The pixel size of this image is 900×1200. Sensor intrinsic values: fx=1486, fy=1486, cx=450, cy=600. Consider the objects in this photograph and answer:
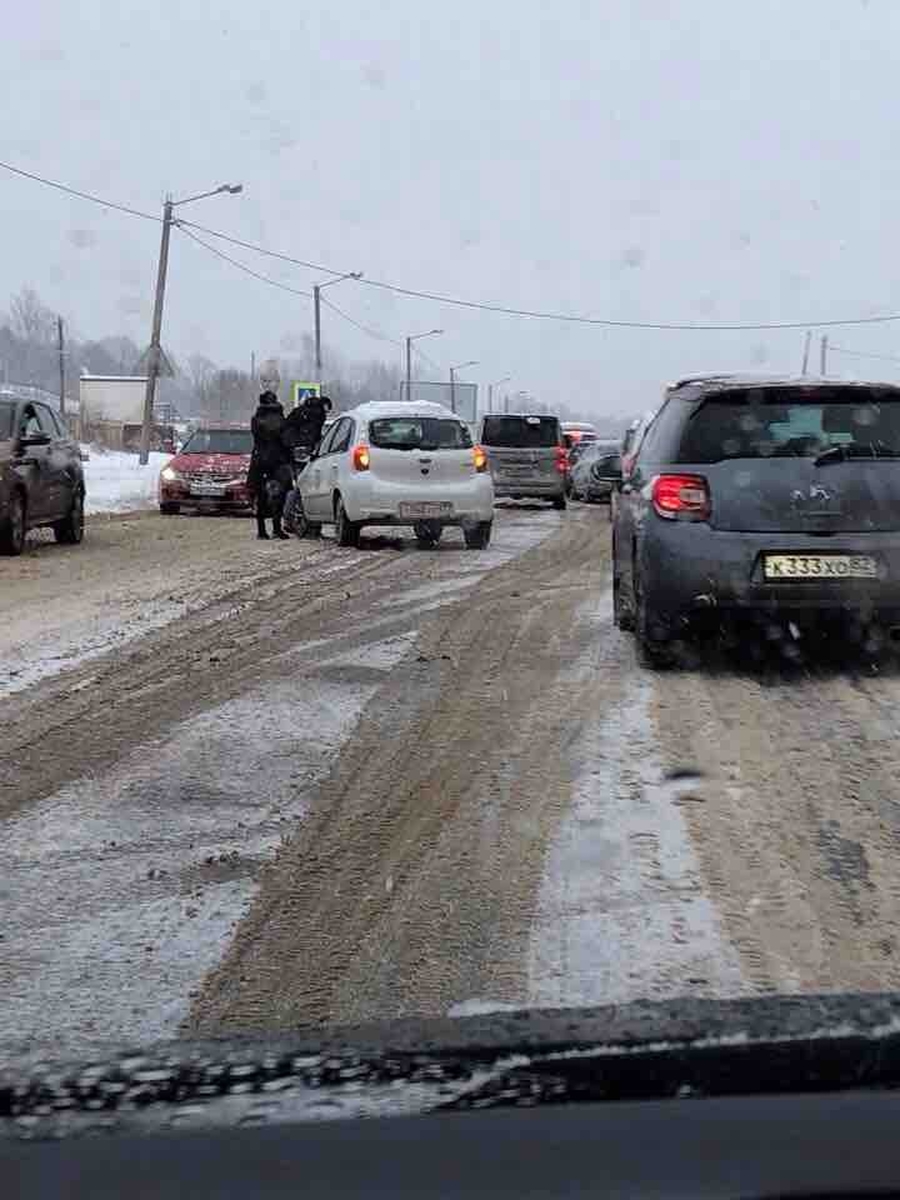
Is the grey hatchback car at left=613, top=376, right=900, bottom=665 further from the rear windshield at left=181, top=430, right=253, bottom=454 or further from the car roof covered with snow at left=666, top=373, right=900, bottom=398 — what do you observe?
the rear windshield at left=181, top=430, right=253, bottom=454

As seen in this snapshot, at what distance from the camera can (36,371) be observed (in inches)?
6786

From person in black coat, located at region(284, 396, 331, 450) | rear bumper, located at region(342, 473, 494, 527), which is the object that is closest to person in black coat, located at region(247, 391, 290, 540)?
person in black coat, located at region(284, 396, 331, 450)

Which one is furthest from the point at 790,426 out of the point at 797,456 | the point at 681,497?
the point at 681,497

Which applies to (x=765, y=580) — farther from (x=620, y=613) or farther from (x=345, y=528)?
(x=345, y=528)

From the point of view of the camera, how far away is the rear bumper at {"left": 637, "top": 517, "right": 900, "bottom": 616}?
7.29 metres

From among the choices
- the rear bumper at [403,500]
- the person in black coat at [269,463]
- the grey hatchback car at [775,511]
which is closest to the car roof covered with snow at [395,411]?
the rear bumper at [403,500]

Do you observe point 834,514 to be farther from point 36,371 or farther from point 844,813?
point 36,371

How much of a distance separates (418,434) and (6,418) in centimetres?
440

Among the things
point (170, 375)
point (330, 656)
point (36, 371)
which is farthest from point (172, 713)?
point (36, 371)

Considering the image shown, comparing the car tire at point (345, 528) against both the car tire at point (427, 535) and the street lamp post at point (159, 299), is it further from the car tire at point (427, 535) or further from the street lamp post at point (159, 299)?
the street lamp post at point (159, 299)

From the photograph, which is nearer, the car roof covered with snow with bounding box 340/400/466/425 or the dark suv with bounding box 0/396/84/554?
the dark suv with bounding box 0/396/84/554

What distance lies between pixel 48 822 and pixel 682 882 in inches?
80.4

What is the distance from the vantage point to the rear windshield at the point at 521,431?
95.6 ft

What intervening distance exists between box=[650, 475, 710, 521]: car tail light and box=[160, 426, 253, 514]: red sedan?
16694mm
